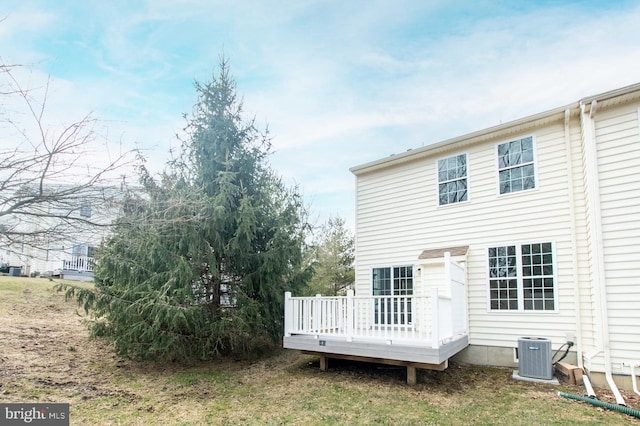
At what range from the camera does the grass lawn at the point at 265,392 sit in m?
5.42

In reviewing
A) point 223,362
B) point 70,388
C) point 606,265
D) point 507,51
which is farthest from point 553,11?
point 70,388

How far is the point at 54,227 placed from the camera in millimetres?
3912

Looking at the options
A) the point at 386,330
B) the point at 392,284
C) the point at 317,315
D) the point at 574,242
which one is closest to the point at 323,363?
the point at 317,315

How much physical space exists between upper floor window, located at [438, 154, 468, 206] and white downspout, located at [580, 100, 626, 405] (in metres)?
2.52

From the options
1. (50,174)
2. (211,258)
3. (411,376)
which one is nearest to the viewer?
(50,174)

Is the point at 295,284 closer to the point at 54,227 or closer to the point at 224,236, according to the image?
the point at 224,236

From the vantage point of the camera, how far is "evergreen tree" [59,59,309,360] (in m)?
7.58

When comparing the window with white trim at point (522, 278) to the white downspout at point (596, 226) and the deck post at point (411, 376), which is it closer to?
the white downspout at point (596, 226)

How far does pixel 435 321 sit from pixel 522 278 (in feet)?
10.1

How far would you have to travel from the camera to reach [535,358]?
7062mm

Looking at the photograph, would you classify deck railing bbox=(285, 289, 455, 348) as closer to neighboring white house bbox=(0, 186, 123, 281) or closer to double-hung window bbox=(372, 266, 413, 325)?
double-hung window bbox=(372, 266, 413, 325)

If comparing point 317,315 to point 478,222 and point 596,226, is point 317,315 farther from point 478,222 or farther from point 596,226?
point 596,226

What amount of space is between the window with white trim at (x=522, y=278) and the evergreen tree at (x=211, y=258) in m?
4.45

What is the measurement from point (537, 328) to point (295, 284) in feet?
17.7
